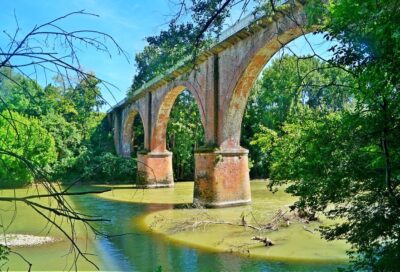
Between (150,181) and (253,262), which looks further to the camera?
(150,181)

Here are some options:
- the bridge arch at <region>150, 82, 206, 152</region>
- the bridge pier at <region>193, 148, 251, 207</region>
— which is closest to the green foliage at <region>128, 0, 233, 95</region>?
the bridge pier at <region>193, 148, 251, 207</region>

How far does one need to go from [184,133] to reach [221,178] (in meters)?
14.9

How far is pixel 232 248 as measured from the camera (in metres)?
8.96

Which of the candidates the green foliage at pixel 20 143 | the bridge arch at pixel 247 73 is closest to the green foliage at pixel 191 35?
the green foliage at pixel 20 143

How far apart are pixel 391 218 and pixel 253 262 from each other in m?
4.20

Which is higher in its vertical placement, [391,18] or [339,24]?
[339,24]

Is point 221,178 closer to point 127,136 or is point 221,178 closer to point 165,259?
point 165,259

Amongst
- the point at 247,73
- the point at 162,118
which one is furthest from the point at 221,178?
the point at 162,118

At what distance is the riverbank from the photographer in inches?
331

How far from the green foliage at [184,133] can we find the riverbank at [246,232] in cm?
1321

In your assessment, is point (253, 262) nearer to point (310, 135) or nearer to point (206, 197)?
point (310, 135)

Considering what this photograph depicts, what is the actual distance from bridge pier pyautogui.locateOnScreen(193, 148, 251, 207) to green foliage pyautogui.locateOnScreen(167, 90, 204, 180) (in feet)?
46.0

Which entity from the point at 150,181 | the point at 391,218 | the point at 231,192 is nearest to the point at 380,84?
the point at 391,218

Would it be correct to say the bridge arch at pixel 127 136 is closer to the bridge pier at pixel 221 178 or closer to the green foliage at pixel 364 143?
the bridge pier at pixel 221 178
